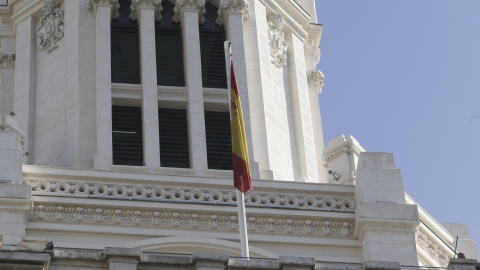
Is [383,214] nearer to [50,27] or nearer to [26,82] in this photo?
[26,82]

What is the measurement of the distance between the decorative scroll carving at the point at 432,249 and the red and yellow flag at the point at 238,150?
16.8ft

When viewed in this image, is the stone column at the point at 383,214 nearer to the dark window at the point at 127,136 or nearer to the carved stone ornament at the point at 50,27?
the dark window at the point at 127,136

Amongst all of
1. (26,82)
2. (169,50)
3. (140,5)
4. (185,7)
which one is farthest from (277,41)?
(26,82)

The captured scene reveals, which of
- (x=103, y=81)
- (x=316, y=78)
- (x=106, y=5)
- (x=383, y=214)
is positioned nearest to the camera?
(x=383, y=214)

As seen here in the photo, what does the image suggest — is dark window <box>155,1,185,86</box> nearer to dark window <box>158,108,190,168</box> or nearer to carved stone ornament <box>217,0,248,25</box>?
dark window <box>158,108,190,168</box>

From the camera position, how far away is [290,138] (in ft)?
181

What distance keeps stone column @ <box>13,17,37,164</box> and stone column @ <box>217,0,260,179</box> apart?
17.8 ft

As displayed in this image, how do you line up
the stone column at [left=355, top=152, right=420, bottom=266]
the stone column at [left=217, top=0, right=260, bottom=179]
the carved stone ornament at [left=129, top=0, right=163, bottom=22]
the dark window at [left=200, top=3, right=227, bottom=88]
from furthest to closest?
the carved stone ornament at [left=129, top=0, right=163, bottom=22] < the dark window at [left=200, top=3, right=227, bottom=88] < the stone column at [left=217, top=0, right=260, bottom=179] < the stone column at [left=355, top=152, right=420, bottom=266]

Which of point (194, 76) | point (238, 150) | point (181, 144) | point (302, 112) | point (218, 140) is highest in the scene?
point (194, 76)

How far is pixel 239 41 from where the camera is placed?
55.8 meters

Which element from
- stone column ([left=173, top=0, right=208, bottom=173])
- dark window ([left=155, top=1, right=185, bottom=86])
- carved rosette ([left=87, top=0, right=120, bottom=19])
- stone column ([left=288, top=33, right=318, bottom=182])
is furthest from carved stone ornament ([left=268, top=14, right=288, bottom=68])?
carved rosette ([left=87, top=0, right=120, bottom=19])

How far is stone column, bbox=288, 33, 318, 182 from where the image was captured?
54719 millimetres

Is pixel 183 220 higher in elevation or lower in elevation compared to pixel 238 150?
lower

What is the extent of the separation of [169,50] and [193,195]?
23.0 ft
